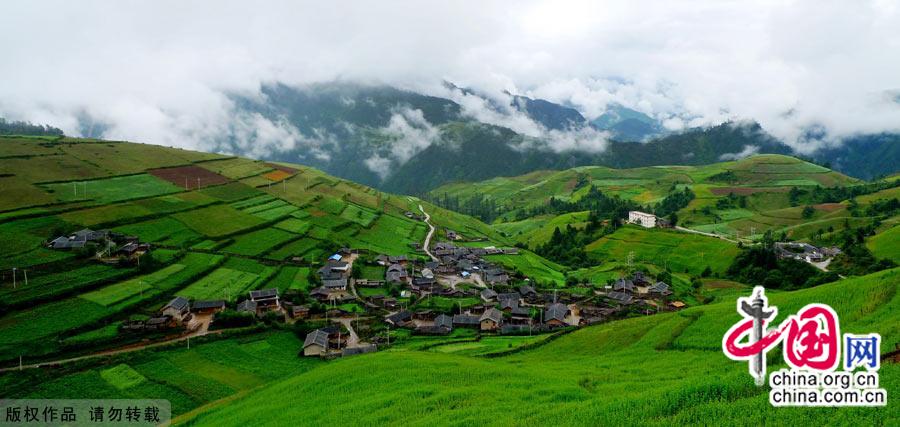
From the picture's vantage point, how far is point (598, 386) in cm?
3084

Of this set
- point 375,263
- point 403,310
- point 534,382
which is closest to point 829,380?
point 534,382

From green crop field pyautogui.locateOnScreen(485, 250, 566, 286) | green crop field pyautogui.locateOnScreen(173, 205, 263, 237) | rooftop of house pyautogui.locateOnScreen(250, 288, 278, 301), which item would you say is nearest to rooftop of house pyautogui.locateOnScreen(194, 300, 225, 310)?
rooftop of house pyautogui.locateOnScreen(250, 288, 278, 301)

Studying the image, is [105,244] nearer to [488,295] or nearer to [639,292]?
[488,295]

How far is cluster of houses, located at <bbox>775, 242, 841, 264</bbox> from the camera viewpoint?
359ft

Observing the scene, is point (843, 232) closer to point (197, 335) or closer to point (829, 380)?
point (829, 380)

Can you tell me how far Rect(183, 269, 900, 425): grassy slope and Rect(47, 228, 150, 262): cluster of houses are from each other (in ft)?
181

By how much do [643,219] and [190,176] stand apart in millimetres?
148926

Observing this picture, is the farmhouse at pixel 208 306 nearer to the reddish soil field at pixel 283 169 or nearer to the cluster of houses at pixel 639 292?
the cluster of houses at pixel 639 292

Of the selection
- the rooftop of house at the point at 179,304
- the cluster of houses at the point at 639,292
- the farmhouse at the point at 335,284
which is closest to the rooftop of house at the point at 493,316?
the cluster of houses at the point at 639,292

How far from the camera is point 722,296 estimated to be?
89375mm

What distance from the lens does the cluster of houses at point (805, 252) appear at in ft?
359

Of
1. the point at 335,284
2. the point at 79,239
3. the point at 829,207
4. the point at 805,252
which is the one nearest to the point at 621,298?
the point at 335,284

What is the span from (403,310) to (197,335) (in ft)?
101

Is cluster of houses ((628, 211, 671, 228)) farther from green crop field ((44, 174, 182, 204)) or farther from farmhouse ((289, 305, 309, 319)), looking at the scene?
green crop field ((44, 174, 182, 204))
